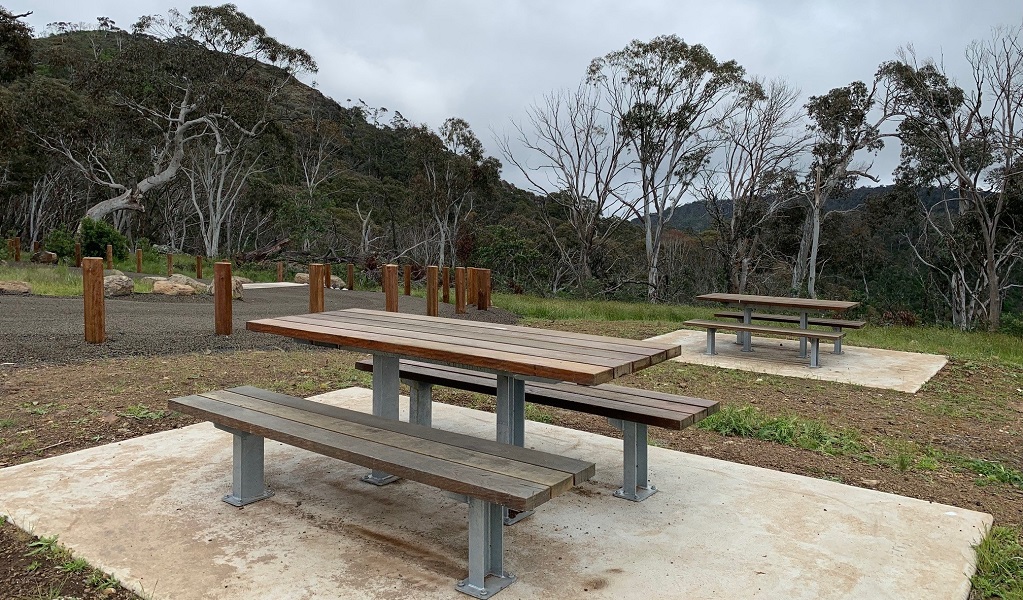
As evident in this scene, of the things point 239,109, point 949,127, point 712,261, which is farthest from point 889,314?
point 239,109

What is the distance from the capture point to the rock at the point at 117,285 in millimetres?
11477

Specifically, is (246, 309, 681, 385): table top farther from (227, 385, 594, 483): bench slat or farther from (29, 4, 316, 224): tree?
(29, 4, 316, 224): tree

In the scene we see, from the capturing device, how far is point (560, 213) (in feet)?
116

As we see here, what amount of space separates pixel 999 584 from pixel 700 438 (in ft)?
6.57

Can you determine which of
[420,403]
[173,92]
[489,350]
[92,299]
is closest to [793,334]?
[420,403]

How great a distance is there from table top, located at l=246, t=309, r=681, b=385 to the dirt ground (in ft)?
4.04

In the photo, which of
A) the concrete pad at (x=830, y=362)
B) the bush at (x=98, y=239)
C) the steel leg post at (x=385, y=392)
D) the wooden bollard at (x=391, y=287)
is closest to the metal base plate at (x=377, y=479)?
the steel leg post at (x=385, y=392)

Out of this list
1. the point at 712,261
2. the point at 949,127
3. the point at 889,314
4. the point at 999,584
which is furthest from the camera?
the point at 712,261

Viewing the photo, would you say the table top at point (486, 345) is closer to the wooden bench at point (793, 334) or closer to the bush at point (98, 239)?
the wooden bench at point (793, 334)

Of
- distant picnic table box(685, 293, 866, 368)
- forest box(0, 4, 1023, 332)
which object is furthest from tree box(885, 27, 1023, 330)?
distant picnic table box(685, 293, 866, 368)

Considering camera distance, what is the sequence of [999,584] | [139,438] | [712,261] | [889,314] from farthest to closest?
[712,261] < [889,314] < [139,438] < [999,584]

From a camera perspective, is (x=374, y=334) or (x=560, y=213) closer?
(x=374, y=334)

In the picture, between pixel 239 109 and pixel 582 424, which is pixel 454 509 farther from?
pixel 239 109

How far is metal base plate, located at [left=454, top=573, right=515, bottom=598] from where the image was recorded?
2.24 m
